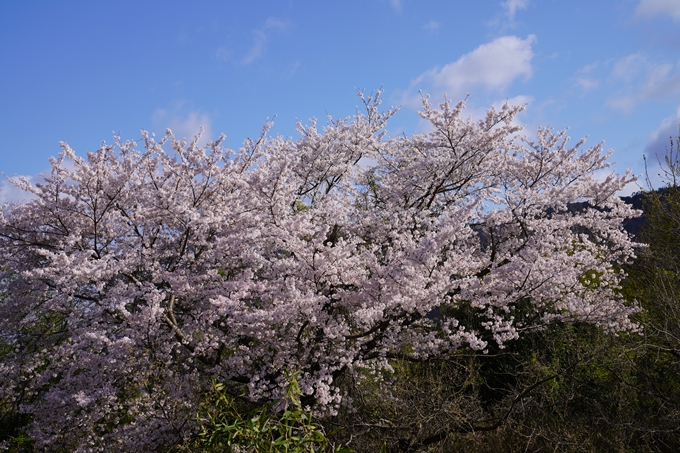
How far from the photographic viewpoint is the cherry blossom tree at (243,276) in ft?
22.5

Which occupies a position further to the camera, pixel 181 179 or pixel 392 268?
pixel 181 179

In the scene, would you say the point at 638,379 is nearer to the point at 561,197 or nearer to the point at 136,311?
the point at 561,197

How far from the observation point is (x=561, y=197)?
8328mm

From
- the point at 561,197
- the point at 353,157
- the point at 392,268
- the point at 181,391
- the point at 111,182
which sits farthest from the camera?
the point at 353,157

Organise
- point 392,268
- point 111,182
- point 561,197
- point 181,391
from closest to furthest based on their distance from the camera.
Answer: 1. point 392,268
2. point 181,391
3. point 111,182
4. point 561,197

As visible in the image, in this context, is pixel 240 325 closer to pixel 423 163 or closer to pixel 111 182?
pixel 111 182

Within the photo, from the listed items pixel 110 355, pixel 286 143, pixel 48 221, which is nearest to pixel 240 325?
pixel 110 355

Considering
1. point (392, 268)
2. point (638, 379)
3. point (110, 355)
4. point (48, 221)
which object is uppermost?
point (48, 221)

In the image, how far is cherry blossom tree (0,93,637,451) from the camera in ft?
22.5

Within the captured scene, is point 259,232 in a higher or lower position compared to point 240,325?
higher

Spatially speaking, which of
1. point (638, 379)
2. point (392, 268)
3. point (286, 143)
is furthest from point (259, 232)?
point (638, 379)

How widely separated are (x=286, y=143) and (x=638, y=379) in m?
8.36

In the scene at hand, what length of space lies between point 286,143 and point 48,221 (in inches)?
200

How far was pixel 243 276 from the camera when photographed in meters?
7.16
